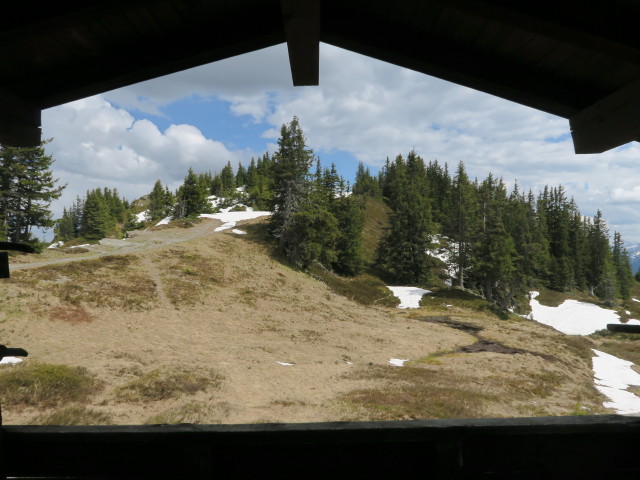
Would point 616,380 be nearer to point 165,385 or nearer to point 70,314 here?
point 165,385

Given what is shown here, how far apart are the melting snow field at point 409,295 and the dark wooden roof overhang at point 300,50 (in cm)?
4075

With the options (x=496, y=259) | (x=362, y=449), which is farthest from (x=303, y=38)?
(x=496, y=259)

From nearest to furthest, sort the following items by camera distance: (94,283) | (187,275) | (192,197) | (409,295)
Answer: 1. (94,283)
2. (187,275)
3. (409,295)
4. (192,197)

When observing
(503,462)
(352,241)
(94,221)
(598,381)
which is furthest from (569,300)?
(94,221)

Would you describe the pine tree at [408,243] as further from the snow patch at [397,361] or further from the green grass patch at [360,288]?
the snow patch at [397,361]

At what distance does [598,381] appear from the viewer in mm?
20844

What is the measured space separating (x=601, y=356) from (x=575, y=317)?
1179 inches

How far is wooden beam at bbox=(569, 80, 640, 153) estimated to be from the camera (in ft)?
7.67

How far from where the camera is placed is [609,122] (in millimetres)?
2500

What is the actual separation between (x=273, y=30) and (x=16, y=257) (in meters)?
36.1

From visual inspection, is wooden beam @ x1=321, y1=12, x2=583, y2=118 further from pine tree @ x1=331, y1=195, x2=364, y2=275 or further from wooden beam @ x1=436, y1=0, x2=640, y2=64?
pine tree @ x1=331, y1=195, x2=364, y2=275

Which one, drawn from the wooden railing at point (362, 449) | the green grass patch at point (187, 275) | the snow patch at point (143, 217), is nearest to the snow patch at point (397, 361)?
the green grass patch at point (187, 275)

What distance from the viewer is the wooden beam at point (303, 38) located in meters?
2.18

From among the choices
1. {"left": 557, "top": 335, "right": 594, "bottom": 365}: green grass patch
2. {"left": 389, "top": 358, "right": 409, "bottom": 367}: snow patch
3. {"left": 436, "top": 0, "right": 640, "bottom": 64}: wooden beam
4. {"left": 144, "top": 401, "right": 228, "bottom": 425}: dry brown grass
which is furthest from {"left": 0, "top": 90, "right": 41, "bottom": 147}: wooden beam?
{"left": 557, "top": 335, "right": 594, "bottom": 365}: green grass patch
